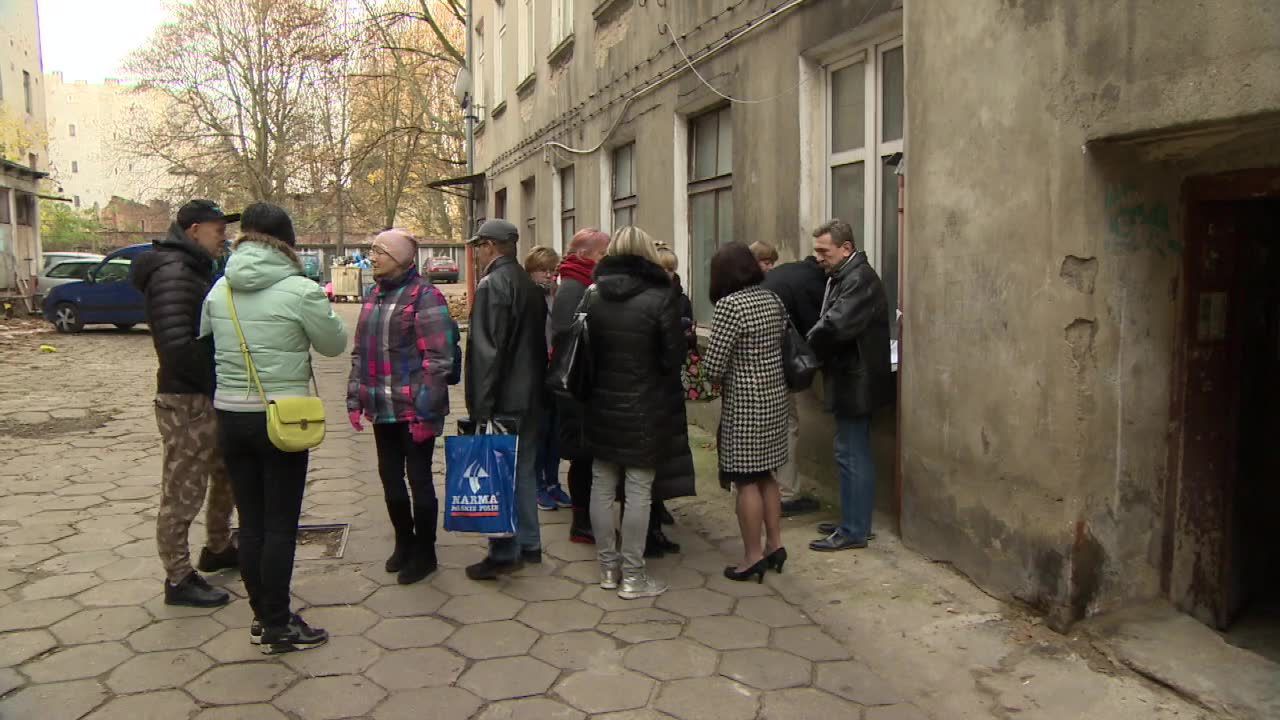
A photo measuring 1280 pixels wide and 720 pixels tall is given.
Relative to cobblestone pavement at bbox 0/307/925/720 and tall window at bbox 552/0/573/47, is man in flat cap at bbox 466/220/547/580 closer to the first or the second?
cobblestone pavement at bbox 0/307/925/720

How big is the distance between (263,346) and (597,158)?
25.6 ft

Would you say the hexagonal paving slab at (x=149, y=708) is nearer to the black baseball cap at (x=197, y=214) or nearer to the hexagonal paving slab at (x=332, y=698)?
the hexagonal paving slab at (x=332, y=698)

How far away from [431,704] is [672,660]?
97 centimetres

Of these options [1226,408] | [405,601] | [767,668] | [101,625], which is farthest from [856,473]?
[101,625]

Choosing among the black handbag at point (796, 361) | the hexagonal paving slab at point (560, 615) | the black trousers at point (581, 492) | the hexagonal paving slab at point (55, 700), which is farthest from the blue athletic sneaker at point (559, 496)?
the hexagonal paving slab at point (55, 700)

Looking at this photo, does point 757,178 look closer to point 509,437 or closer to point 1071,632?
point 509,437

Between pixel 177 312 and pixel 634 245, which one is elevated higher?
pixel 634 245

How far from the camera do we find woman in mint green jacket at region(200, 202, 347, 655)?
146 inches

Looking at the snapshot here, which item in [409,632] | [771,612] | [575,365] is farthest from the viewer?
[575,365]

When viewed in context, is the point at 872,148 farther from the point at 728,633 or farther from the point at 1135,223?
the point at 728,633

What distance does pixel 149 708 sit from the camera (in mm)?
3338

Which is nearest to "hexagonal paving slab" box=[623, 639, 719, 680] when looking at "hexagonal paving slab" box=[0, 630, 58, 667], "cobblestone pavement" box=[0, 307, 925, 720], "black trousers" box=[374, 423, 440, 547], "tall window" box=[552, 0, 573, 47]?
"cobblestone pavement" box=[0, 307, 925, 720]

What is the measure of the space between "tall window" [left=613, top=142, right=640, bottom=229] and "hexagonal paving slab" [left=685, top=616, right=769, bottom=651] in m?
6.34

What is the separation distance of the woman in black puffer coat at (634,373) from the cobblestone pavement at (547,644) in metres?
0.51
